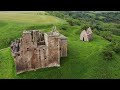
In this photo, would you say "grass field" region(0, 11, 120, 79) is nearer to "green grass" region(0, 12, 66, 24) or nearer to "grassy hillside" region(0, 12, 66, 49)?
"grassy hillside" region(0, 12, 66, 49)

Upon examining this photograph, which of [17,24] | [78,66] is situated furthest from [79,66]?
[17,24]

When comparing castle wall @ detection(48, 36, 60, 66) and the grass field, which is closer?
the grass field

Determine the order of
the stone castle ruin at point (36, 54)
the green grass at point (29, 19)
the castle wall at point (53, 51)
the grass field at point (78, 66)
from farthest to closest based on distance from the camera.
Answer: the green grass at point (29, 19)
the castle wall at point (53, 51)
the stone castle ruin at point (36, 54)
the grass field at point (78, 66)

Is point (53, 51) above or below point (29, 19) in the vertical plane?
Answer: below

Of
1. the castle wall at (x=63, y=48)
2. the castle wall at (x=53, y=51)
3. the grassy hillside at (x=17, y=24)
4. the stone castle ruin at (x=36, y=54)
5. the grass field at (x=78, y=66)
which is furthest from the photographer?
the grassy hillside at (x=17, y=24)

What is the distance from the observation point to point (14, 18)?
47.2 metres

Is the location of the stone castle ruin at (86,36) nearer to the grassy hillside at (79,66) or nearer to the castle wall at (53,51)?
the grassy hillside at (79,66)

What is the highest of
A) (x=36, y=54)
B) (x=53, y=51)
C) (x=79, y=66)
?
(x=53, y=51)

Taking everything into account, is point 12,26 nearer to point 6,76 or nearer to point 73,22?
point 73,22

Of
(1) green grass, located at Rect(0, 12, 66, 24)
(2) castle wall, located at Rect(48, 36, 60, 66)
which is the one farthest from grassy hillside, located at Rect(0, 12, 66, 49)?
(2) castle wall, located at Rect(48, 36, 60, 66)

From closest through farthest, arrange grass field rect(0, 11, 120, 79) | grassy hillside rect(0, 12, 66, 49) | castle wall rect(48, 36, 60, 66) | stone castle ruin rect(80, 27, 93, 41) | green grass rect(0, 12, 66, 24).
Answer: grass field rect(0, 11, 120, 79), castle wall rect(48, 36, 60, 66), stone castle ruin rect(80, 27, 93, 41), grassy hillside rect(0, 12, 66, 49), green grass rect(0, 12, 66, 24)

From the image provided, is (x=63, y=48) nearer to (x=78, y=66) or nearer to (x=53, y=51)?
(x=53, y=51)

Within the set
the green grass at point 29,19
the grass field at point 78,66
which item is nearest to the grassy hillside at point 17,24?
the green grass at point 29,19

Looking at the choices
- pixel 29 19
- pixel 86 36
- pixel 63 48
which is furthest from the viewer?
pixel 29 19
